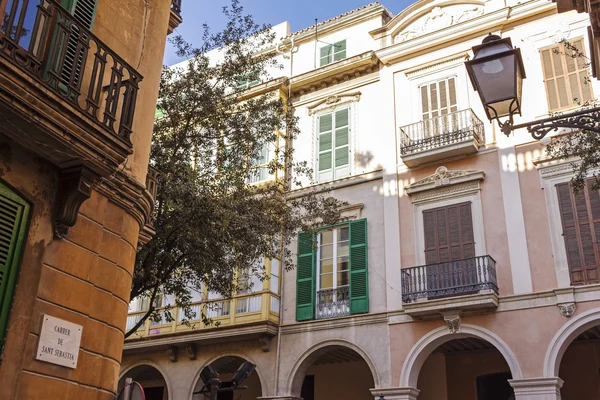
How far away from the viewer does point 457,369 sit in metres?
16.8

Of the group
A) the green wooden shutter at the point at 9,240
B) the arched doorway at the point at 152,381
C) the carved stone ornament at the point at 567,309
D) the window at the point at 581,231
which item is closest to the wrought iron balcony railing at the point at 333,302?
the carved stone ornament at the point at 567,309

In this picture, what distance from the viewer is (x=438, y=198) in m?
16.2

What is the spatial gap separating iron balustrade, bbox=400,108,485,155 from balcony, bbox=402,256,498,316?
3.14 m

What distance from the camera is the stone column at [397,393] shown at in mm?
14797

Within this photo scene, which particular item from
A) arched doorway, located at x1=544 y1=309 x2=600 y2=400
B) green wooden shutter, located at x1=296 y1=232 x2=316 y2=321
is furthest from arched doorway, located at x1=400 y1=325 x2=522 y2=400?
green wooden shutter, located at x1=296 y1=232 x2=316 y2=321

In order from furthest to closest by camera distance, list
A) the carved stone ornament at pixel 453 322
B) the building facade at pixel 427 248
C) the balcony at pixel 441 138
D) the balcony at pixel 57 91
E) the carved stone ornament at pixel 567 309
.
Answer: the balcony at pixel 441 138, the carved stone ornament at pixel 453 322, the building facade at pixel 427 248, the carved stone ornament at pixel 567 309, the balcony at pixel 57 91

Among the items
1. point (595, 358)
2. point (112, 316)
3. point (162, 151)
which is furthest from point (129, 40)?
point (595, 358)

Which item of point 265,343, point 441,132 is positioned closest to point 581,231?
point 441,132

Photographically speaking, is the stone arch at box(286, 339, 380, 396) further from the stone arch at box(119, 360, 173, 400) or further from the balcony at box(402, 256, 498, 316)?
the stone arch at box(119, 360, 173, 400)

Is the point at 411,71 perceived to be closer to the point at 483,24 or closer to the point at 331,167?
the point at 483,24

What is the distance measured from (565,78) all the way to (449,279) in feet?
19.1

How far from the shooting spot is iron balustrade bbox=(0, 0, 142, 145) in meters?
5.26

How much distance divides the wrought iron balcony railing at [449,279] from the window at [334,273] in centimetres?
133

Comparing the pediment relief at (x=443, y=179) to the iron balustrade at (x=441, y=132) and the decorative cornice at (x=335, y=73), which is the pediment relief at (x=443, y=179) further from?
the decorative cornice at (x=335, y=73)
